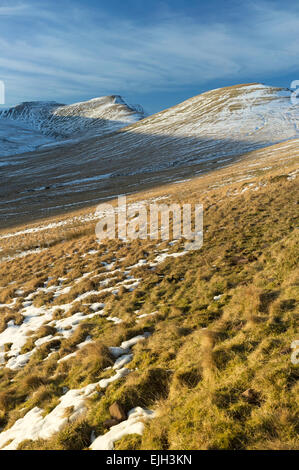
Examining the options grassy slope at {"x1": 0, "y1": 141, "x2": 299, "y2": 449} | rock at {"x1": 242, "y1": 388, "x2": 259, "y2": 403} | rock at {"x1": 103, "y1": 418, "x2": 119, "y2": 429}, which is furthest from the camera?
rock at {"x1": 103, "y1": 418, "x2": 119, "y2": 429}

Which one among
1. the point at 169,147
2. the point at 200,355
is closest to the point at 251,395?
the point at 200,355

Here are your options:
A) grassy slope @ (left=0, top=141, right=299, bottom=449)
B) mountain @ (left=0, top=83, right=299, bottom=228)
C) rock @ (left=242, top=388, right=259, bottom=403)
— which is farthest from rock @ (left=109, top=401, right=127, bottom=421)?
mountain @ (left=0, top=83, right=299, bottom=228)

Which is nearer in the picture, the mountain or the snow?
the snow

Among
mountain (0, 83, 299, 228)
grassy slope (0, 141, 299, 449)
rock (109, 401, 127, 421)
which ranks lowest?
rock (109, 401, 127, 421)

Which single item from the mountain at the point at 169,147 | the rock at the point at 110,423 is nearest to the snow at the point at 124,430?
the rock at the point at 110,423

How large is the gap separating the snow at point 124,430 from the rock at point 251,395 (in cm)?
167

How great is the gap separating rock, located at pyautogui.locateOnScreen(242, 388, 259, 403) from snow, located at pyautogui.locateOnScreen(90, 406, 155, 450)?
1.67 m

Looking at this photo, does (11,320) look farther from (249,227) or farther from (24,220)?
(24,220)

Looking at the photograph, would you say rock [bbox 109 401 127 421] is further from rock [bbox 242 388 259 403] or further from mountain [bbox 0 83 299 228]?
mountain [bbox 0 83 299 228]

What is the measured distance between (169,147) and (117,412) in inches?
4362

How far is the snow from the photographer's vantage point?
170 inches

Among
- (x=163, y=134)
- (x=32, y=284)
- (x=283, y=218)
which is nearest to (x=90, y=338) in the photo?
(x=32, y=284)

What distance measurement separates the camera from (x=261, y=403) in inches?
163
